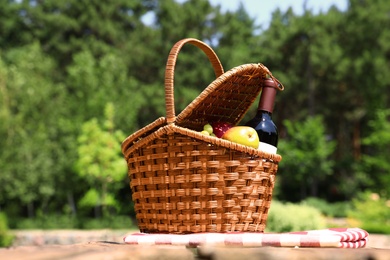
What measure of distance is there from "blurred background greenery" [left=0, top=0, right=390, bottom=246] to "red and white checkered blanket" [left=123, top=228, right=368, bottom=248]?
56.8ft

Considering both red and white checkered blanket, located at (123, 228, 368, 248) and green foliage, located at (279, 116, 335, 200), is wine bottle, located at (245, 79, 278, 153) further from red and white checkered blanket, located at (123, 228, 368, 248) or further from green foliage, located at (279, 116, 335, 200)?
green foliage, located at (279, 116, 335, 200)

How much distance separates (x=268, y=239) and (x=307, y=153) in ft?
77.3

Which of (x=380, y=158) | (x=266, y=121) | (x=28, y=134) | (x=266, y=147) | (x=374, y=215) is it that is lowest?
(x=374, y=215)

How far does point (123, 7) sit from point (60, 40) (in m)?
3.58

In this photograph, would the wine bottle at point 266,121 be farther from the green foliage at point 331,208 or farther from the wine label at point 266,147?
Answer: the green foliage at point 331,208

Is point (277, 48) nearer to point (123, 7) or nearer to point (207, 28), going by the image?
point (207, 28)

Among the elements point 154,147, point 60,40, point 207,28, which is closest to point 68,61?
point 60,40

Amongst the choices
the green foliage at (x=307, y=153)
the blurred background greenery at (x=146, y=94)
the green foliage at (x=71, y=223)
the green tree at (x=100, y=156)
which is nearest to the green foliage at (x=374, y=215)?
the blurred background greenery at (x=146, y=94)

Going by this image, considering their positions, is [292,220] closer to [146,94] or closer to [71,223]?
[71,223]

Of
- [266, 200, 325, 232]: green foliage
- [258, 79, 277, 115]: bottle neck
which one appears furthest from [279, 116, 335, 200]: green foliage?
[258, 79, 277, 115]: bottle neck

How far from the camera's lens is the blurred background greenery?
22656 mm

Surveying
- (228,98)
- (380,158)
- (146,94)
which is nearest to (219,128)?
(228,98)

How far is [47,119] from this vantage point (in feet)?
78.1

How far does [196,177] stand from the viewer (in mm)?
2178
